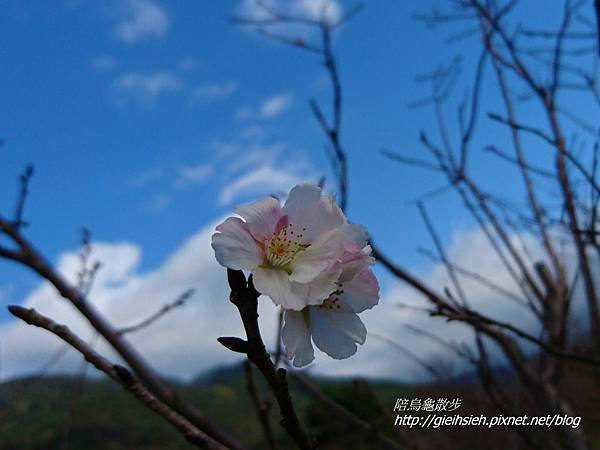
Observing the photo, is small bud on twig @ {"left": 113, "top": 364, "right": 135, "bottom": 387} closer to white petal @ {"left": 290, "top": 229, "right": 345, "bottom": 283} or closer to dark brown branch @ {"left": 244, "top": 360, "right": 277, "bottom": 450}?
white petal @ {"left": 290, "top": 229, "right": 345, "bottom": 283}

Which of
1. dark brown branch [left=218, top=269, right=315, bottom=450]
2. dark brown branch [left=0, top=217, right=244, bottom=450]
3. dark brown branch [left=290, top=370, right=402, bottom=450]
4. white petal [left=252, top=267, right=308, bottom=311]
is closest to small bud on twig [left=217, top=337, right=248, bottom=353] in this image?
dark brown branch [left=218, top=269, right=315, bottom=450]

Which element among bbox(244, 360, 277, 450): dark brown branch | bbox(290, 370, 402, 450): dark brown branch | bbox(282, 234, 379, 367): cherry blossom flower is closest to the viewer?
bbox(282, 234, 379, 367): cherry blossom flower

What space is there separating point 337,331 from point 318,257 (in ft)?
0.57

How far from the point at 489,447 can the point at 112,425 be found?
1719 centimetres

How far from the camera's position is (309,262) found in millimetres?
1019

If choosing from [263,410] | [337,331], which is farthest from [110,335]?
[337,331]

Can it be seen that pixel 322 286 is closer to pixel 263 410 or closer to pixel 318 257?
pixel 318 257

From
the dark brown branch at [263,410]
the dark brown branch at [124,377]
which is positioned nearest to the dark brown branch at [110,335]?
the dark brown branch at [263,410]

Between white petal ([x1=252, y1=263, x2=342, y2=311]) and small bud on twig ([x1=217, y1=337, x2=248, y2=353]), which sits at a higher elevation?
white petal ([x1=252, y1=263, x2=342, y2=311])

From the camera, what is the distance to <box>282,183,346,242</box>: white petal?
108 cm

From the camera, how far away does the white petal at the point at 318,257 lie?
986 mm

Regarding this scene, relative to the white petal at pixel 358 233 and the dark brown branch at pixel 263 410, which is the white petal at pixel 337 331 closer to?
the white petal at pixel 358 233

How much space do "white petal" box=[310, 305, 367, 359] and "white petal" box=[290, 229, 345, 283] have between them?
12cm

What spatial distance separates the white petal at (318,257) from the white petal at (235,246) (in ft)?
0.24
